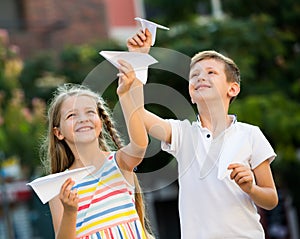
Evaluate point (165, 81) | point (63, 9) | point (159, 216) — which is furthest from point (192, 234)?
point (159, 216)

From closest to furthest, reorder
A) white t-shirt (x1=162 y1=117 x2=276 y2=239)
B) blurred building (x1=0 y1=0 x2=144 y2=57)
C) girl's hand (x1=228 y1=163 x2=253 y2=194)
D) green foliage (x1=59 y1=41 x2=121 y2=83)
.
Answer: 1. girl's hand (x1=228 y1=163 x2=253 y2=194)
2. white t-shirt (x1=162 y1=117 x2=276 y2=239)
3. green foliage (x1=59 y1=41 x2=121 y2=83)
4. blurred building (x1=0 y1=0 x2=144 y2=57)

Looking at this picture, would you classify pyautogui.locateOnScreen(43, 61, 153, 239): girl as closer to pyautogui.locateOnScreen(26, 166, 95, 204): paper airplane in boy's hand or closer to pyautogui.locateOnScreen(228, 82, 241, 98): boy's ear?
pyautogui.locateOnScreen(26, 166, 95, 204): paper airplane in boy's hand

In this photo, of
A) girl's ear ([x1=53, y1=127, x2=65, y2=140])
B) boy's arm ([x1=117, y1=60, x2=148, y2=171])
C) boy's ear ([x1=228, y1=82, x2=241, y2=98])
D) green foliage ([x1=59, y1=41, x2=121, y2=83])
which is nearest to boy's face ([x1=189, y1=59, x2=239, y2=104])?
boy's ear ([x1=228, y1=82, x2=241, y2=98])

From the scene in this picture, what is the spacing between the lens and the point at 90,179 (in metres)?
3.77

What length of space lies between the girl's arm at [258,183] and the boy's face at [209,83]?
1.14 feet

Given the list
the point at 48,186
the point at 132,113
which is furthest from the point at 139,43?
the point at 48,186

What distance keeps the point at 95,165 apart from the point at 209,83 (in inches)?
24.2

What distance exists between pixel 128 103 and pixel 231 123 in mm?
520

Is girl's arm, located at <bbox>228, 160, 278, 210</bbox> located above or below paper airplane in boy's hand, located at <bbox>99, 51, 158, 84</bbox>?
below

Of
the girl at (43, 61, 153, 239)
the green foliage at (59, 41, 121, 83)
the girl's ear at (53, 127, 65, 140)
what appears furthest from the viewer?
the green foliage at (59, 41, 121, 83)

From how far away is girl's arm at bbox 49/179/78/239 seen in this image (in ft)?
10.9

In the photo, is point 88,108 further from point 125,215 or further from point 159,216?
point 159,216

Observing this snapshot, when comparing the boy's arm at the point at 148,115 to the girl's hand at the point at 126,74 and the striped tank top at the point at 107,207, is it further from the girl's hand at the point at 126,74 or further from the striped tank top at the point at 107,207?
the striped tank top at the point at 107,207

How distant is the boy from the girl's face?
28 cm
